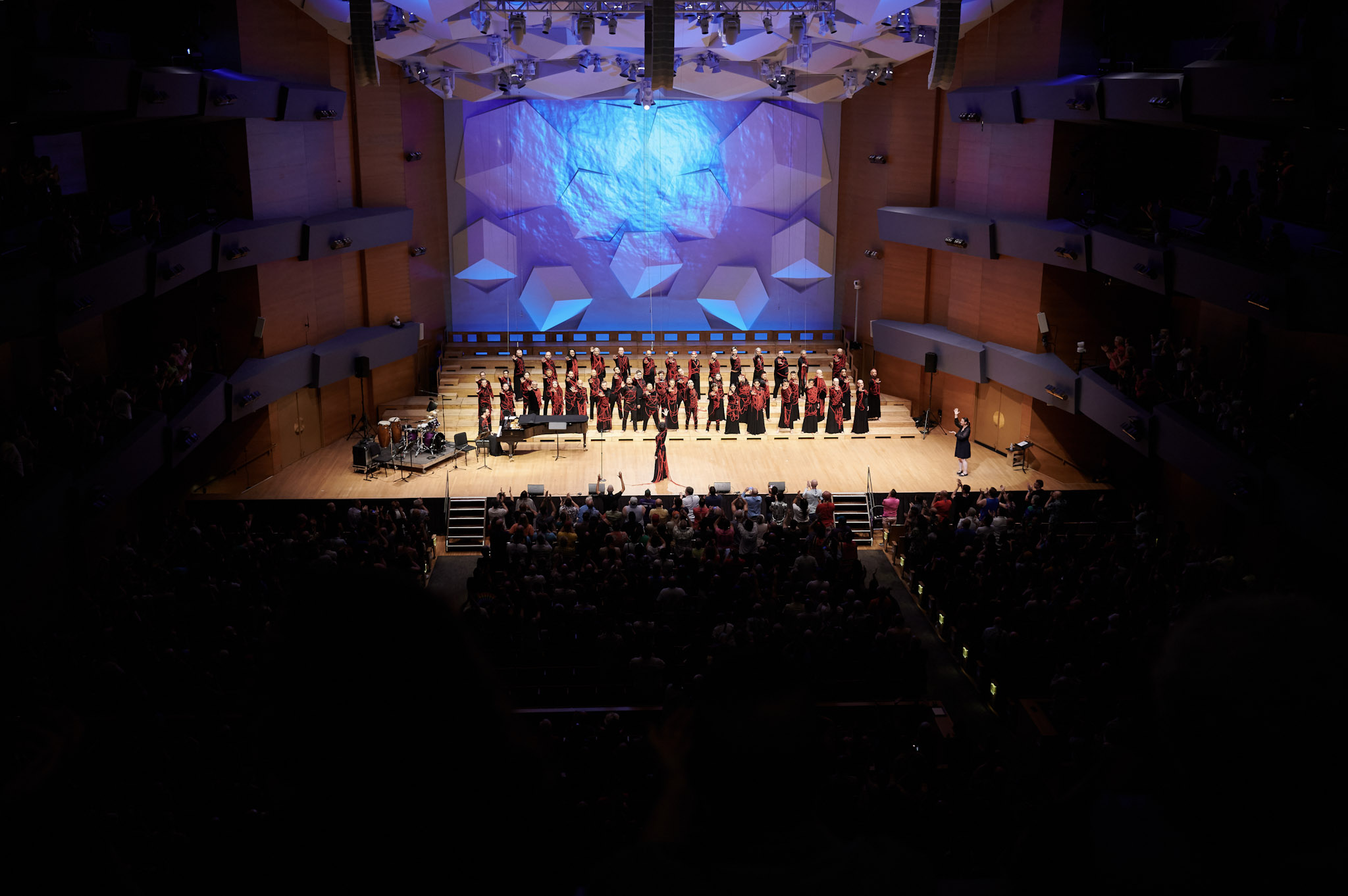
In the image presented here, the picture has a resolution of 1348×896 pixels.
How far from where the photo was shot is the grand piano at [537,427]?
21.7m

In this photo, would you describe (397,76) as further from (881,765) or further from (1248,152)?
(881,765)

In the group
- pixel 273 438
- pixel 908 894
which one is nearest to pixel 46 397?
pixel 273 438

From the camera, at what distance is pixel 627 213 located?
2755 cm

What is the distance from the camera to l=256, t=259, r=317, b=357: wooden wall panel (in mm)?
20344

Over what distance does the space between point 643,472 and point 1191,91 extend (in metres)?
10.8

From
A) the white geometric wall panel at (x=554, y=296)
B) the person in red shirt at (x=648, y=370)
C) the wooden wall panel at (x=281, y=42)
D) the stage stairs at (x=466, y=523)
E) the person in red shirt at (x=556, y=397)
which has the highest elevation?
the wooden wall panel at (x=281, y=42)

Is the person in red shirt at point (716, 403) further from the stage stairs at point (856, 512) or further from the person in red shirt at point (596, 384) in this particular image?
the stage stairs at point (856, 512)

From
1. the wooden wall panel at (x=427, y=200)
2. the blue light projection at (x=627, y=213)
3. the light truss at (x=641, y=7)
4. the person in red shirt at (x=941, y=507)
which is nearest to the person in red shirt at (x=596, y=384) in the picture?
the blue light projection at (x=627, y=213)

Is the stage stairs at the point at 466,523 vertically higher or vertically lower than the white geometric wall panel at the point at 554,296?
lower

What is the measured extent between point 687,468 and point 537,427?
10.3 ft

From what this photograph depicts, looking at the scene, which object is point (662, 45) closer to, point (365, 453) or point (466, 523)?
point (466, 523)

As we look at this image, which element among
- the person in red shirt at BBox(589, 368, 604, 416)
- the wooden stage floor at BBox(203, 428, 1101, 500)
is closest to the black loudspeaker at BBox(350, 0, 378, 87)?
the wooden stage floor at BBox(203, 428, 1101, 500)

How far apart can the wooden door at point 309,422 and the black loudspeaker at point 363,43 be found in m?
8.59

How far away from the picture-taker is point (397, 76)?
77.6 feet
